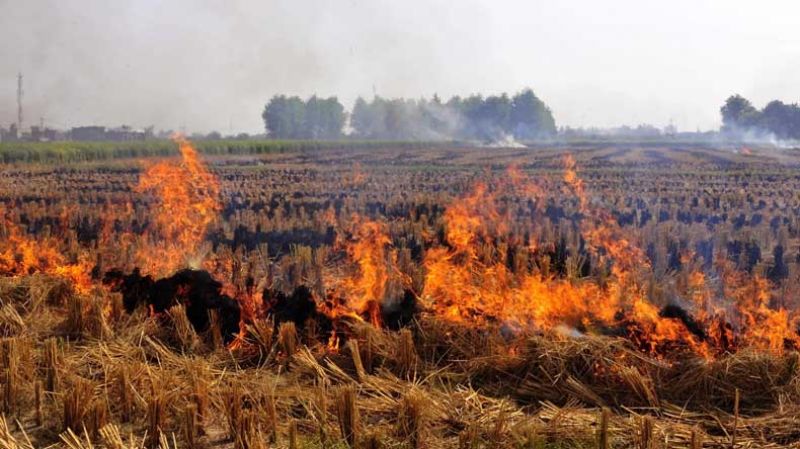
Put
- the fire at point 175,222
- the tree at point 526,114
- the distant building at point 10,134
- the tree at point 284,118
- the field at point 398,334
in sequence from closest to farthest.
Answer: the field at point 398,334
the fire at point 175,222
the distant building at point 10,134
the tree at point 284,118
the tree at point 526,114

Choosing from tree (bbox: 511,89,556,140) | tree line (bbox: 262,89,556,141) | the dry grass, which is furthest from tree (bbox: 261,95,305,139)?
the dry grass

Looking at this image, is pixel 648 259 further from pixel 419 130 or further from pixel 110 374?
pixel 419 130

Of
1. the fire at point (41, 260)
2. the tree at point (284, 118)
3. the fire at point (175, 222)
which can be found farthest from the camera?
the tree at point (284, 118)

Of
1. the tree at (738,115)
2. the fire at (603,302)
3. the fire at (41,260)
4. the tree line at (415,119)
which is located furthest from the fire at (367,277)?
the tree at (738,115)

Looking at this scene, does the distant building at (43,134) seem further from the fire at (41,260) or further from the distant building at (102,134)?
the fire at (41,260)

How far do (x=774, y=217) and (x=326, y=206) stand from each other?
32.9 feet

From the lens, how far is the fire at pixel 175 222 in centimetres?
945

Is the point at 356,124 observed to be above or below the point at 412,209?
above

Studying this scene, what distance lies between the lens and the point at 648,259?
970 centimetres

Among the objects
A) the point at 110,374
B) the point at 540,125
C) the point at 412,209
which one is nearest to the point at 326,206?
the point at 412,209

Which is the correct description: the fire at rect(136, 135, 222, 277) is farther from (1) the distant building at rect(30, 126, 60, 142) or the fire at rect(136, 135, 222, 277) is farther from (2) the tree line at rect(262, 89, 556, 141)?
(2) the tree line at rect(262, 89, 556, 141)

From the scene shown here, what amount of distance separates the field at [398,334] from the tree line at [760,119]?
7228 centimetres

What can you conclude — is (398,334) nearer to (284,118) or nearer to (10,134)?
(10,134)

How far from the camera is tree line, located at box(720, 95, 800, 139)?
243 ft
